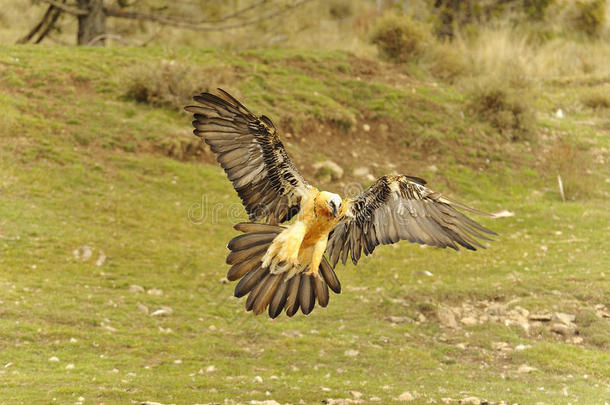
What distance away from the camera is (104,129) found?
1315cm

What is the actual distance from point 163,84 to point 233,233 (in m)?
4.12

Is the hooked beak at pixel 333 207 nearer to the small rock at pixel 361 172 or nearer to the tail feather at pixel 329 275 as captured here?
the tail feather at pixel 329 275

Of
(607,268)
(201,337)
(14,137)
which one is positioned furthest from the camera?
(14,137)

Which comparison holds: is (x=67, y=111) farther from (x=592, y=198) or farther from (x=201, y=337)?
(x=592, y=198)

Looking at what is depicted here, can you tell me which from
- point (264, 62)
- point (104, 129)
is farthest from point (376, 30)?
point (104, 129)

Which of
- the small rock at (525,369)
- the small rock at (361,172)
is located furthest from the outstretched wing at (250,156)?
the small rock at (361,172)

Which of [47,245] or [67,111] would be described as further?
[67,111]

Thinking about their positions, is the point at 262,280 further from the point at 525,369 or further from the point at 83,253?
the point at 83,253

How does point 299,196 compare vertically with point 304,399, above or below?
above

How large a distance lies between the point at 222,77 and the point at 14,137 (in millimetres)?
4749

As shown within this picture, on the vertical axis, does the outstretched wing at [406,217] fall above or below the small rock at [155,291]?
above

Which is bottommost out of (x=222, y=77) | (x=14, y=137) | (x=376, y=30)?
(x=14, y=137)

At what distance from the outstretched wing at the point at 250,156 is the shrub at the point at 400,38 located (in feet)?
44.5

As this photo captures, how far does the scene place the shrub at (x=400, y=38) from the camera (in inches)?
734
